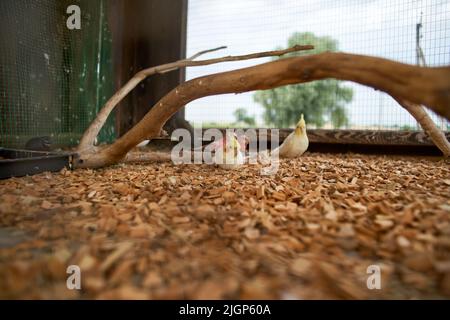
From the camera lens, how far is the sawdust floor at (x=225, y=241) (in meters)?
0.78

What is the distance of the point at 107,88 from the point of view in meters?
4.47

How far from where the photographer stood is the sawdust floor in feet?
2.55

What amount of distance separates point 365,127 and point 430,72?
3789mm

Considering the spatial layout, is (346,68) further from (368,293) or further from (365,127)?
(365,127)

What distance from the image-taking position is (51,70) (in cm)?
362

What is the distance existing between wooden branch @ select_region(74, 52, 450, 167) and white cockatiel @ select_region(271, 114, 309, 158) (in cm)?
160

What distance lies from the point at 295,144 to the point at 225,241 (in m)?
2.45

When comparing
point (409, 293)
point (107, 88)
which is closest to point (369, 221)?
point (409, 293)

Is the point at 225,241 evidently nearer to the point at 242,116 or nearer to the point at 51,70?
the point at 51,70

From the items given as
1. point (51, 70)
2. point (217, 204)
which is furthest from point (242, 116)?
point (217, 204)

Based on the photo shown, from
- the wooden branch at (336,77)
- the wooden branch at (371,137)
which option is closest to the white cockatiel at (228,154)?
the wooden branch at (336,77)

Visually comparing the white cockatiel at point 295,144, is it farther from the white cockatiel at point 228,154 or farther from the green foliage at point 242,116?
A: the green foliage at point 242,116
